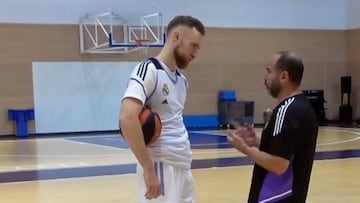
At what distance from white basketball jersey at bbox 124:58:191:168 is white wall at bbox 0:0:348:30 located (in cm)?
1586

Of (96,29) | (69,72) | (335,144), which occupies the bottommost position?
(335,144)

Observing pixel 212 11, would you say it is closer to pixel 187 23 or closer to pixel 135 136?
pixel 187 23

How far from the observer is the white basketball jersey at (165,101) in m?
3.81

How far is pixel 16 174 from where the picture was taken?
10.4m

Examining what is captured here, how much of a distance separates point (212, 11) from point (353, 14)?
239 inches

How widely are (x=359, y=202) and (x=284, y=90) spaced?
419cm

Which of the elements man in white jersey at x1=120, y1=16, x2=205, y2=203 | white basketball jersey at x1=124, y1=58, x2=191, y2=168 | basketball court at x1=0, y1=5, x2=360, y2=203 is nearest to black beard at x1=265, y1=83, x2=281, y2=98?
man in white jersey at x1=120, y1=16, x2=205, y2=203

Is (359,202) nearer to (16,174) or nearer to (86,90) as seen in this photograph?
(16,174)

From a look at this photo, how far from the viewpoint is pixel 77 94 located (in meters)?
19.7

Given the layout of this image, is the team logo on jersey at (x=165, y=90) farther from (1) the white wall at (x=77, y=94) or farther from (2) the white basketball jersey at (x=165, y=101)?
(1) the white wall at (x=77, y=94)

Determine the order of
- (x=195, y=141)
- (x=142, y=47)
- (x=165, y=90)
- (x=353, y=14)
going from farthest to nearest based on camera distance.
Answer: (x=353, y=14) < (x=142, y=47) < (x=195, y=141) < (x=165, y=90)

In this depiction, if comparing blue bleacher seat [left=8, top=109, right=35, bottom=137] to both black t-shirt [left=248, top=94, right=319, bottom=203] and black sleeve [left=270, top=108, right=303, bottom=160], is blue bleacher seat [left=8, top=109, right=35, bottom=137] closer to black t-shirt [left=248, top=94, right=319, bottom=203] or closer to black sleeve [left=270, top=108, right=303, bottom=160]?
black t-shirt [left=248, top=94, right=319, bottom=203]

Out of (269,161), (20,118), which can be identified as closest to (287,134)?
(269,161)

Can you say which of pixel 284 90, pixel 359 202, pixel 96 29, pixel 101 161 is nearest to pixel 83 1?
pixel 96 29
